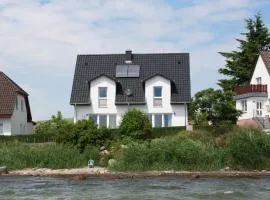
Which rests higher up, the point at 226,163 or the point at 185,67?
the point at 185,67

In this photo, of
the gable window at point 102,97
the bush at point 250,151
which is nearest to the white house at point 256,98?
the gable window at point 102,97

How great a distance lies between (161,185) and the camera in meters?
30.8

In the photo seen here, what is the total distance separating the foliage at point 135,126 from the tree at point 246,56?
25755 millimetres

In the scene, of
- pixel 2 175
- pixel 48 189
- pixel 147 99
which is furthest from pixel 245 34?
pixel 48 189

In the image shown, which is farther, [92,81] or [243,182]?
[92,81]

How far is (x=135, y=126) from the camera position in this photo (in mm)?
44219

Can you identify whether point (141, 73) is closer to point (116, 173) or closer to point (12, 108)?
point (12, 108)

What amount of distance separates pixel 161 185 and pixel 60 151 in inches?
463

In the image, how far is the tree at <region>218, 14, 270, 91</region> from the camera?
68750mm

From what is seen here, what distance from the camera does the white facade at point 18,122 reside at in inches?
2240

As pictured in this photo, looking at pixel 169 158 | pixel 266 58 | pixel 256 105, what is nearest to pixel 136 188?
pixel 169 158

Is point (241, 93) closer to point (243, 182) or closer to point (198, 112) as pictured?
point (198, 112)

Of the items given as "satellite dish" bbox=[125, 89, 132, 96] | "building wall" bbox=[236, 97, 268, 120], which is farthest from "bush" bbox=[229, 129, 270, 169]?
"satellite dish" bbox=[125, 89, 132, 96]

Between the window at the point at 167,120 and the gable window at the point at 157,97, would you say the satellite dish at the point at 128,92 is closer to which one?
the gable window at the point at 157,97
